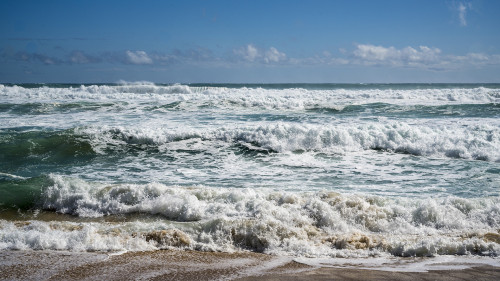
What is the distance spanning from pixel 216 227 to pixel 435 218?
10.3 ft

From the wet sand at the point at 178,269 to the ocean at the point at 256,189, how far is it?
28 centimetres

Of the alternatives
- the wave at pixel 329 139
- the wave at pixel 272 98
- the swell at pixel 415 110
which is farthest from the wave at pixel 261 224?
the wave at pixel 272 98

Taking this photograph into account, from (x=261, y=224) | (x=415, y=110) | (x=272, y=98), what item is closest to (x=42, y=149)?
(x=261, y=224)

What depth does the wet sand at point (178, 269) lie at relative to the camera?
13.0 feet

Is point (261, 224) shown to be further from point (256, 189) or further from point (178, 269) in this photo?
point (256, 189)

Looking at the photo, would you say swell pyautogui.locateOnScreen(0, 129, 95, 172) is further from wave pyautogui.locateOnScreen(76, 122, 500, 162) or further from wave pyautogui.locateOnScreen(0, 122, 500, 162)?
wave pyautogui.locateOnScreen(76, 122, 500, 162)

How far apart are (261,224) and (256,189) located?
1.66 meters

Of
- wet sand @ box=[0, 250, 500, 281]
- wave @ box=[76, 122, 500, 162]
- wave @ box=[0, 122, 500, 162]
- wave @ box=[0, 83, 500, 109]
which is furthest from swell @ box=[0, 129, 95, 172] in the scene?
wave @ box=[0, 83, 500, 109]

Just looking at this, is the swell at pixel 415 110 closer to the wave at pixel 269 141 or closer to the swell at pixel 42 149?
the wave at pixel 269 141

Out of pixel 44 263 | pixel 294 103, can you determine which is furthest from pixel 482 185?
pixel 294 103

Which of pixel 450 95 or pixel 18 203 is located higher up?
pixel 450 95

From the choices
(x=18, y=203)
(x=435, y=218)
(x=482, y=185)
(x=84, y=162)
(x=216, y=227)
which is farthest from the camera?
(x=84, y=162)

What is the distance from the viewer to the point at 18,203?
6.86 meters

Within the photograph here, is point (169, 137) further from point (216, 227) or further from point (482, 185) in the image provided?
point (482, 185)
